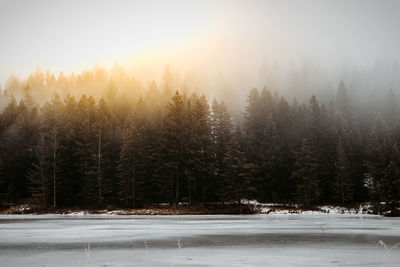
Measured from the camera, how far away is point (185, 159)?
57.1 metres

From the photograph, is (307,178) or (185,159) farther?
(185,159)

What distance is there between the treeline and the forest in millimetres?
188

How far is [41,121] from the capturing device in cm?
7350

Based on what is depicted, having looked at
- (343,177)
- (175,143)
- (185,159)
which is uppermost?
(175,143)

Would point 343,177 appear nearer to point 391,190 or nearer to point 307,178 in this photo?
point 307,178

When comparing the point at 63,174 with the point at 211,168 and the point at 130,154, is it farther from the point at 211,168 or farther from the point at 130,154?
the point at 211,168

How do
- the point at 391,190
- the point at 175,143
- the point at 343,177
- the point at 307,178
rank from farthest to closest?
1. the point at 343,177
2. the point at 175,143
3. the point at 307,178
4. the point at 391,190

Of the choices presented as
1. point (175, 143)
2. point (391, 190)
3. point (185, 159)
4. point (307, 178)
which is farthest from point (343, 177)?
point (175, 143)

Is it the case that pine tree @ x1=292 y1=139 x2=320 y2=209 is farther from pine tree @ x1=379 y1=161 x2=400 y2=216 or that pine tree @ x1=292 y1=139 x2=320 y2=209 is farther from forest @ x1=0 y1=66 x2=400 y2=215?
pine tree @ x1=379 y1=161 x2=400 y2=216

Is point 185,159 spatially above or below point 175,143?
below

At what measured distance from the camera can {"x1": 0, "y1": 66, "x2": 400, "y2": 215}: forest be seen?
56.6 metres

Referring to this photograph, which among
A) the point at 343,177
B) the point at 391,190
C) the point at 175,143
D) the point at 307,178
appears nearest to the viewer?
the point at 391,190

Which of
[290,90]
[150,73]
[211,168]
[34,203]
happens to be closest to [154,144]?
[211,168]

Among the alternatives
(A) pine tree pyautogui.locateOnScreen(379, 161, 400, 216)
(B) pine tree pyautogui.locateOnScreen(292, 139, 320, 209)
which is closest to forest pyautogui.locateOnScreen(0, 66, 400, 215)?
(B) pine tree pyautogui.locateOnScreen(292, 139, 320, 209)
